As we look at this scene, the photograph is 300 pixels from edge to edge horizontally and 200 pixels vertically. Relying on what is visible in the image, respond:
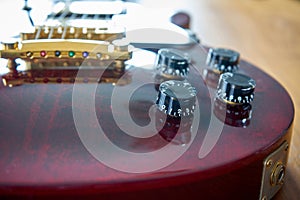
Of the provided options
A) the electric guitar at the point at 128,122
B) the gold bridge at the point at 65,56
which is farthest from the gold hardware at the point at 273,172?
the gold bridge at the point at 65,56

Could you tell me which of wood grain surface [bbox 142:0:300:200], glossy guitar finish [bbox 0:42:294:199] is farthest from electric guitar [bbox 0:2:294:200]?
wood grain surface [bbox 142:0:300:200]

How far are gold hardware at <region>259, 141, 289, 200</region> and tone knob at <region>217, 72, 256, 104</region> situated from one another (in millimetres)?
86

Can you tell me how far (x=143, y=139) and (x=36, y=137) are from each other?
0.41 ft

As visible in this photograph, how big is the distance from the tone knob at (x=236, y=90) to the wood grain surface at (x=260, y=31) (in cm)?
13

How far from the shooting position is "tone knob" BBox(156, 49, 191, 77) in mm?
696

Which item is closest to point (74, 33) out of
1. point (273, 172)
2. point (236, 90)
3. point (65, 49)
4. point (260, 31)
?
point (65, 49)

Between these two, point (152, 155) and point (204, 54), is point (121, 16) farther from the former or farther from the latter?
point (152, 155)

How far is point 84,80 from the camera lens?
2.20 ft

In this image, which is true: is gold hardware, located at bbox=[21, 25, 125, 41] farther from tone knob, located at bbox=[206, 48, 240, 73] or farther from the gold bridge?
tone knob, located at bbox=[206, 48, 240, 73]

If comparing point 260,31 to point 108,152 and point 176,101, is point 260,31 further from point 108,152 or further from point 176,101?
point 108,152

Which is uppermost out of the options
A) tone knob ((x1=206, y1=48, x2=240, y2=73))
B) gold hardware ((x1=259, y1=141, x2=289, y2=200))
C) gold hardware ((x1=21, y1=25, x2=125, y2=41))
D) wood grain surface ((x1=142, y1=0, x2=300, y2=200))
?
gold hardware ((x1=21, y1=25, x2=125, y2=41))

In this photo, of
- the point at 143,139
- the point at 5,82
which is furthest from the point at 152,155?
the point at 5,82

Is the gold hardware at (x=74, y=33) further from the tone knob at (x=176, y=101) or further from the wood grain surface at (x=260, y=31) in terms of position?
the wood grain surface at (x=260, y=31)

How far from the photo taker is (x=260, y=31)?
133 centimetres
